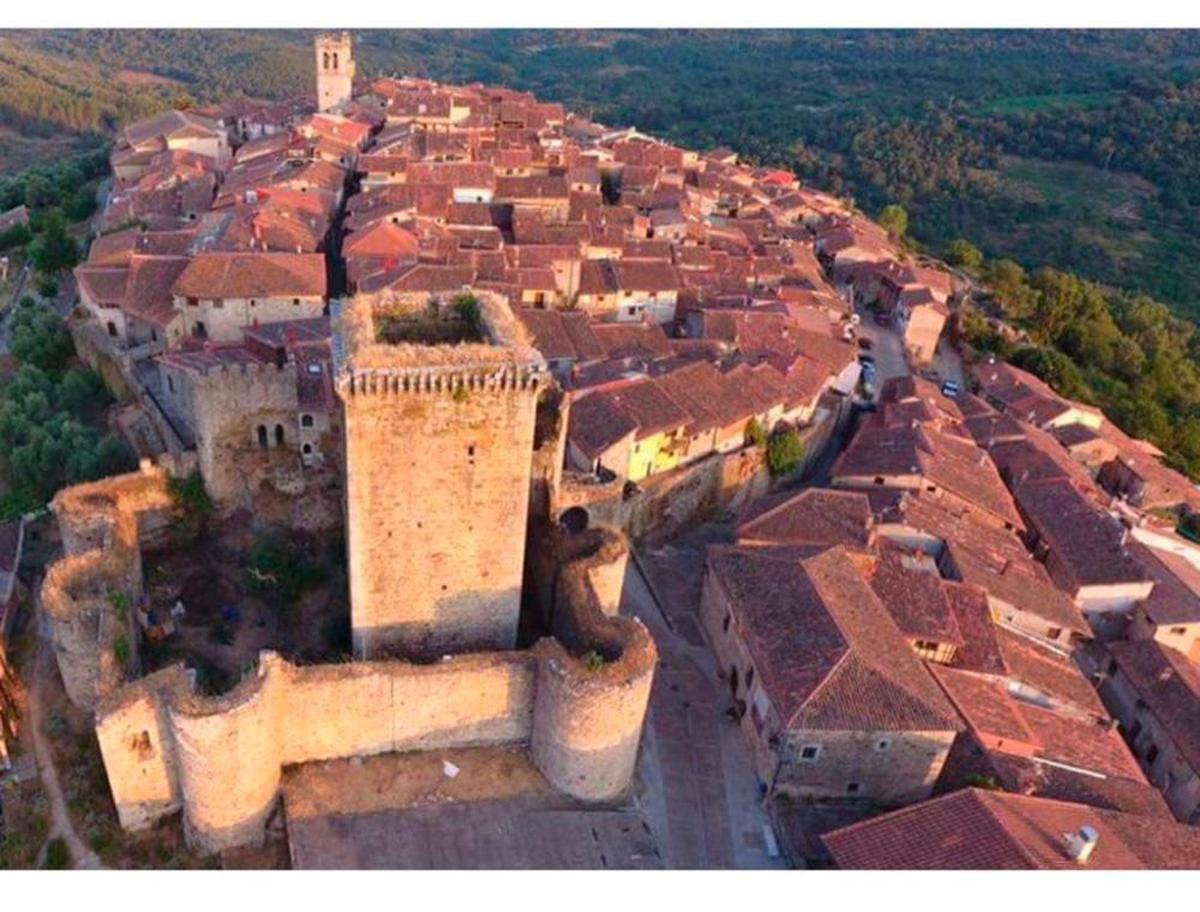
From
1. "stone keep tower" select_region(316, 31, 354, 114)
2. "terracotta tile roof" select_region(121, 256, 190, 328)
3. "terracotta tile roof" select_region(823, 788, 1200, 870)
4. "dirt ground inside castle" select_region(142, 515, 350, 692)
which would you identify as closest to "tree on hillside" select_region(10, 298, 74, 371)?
"terracotta tile roof" select_region(121, 256, 190, 328)

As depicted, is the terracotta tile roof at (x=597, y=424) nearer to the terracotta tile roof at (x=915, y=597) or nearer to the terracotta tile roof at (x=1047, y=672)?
the terracotta tile roof at (x=915, y=597)

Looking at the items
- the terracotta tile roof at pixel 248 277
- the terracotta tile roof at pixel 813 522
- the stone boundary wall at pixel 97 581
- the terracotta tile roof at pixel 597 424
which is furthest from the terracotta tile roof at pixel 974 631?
the terracotta tile roof at pixel 248 277

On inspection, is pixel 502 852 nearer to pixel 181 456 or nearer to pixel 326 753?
pixel 326 753

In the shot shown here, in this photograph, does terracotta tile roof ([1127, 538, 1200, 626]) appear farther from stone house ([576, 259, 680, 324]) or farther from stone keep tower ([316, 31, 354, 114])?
stone keep tower ([316, 31, 354, 114])

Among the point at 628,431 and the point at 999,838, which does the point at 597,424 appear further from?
the point at 999,838

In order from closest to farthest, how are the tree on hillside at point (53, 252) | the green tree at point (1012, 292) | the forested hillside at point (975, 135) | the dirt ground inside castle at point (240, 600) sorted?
the dirt ground inside castle at point (240, 600) < the tree on hillside at point (53, 252) < the forested hillside at point (975, 135) < the green tree at point (1012, 292)

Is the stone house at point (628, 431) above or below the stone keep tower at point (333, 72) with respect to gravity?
below

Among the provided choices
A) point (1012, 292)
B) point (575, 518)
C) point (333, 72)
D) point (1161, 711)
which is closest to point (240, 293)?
point (575, 518)
